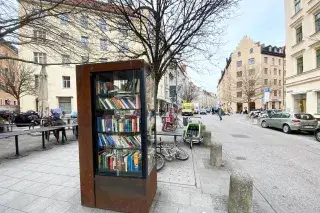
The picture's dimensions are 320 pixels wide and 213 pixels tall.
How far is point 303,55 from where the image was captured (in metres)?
16.3

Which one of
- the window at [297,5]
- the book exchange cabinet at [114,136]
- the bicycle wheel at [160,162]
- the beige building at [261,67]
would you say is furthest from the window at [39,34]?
the beige building at [261,67]

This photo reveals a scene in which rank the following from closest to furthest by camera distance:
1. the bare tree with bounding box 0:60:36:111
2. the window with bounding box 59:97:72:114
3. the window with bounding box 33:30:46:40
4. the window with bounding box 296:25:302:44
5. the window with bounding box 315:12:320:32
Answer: the window with bounding box 33:30:46:40, the window with bounding box 315:12:320:32, the window with bounding box 296:25:302:44, the bare tree with bounding box 0:60:36:111, the window with bounding box 59:97:72:114

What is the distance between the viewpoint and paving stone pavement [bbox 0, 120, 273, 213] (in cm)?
304

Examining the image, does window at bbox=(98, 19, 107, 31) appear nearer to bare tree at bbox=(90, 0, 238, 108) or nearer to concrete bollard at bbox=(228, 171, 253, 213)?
bare tree at bbox=(90, 0, 238, 108)

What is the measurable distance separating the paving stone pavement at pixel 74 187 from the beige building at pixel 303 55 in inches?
601

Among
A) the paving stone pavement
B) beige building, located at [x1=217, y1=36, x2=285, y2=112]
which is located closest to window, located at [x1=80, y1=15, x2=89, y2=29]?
the paving stone pavement

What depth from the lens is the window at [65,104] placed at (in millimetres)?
26734

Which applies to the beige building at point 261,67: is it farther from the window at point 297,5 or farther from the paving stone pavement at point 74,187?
the paving stone pavement at point 74,187

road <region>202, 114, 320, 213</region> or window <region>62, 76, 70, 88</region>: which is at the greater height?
window <region>62, 76, 70, 88</region>

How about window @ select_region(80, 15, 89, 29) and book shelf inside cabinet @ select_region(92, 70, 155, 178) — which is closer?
book shelf inside cabinet @ select_region(92, 70, 155, 178)

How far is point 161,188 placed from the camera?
12.3 ft

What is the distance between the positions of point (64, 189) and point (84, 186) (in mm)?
1063

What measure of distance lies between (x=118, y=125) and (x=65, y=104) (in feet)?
91.7

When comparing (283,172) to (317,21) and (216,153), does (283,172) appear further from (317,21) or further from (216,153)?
(317,21)
